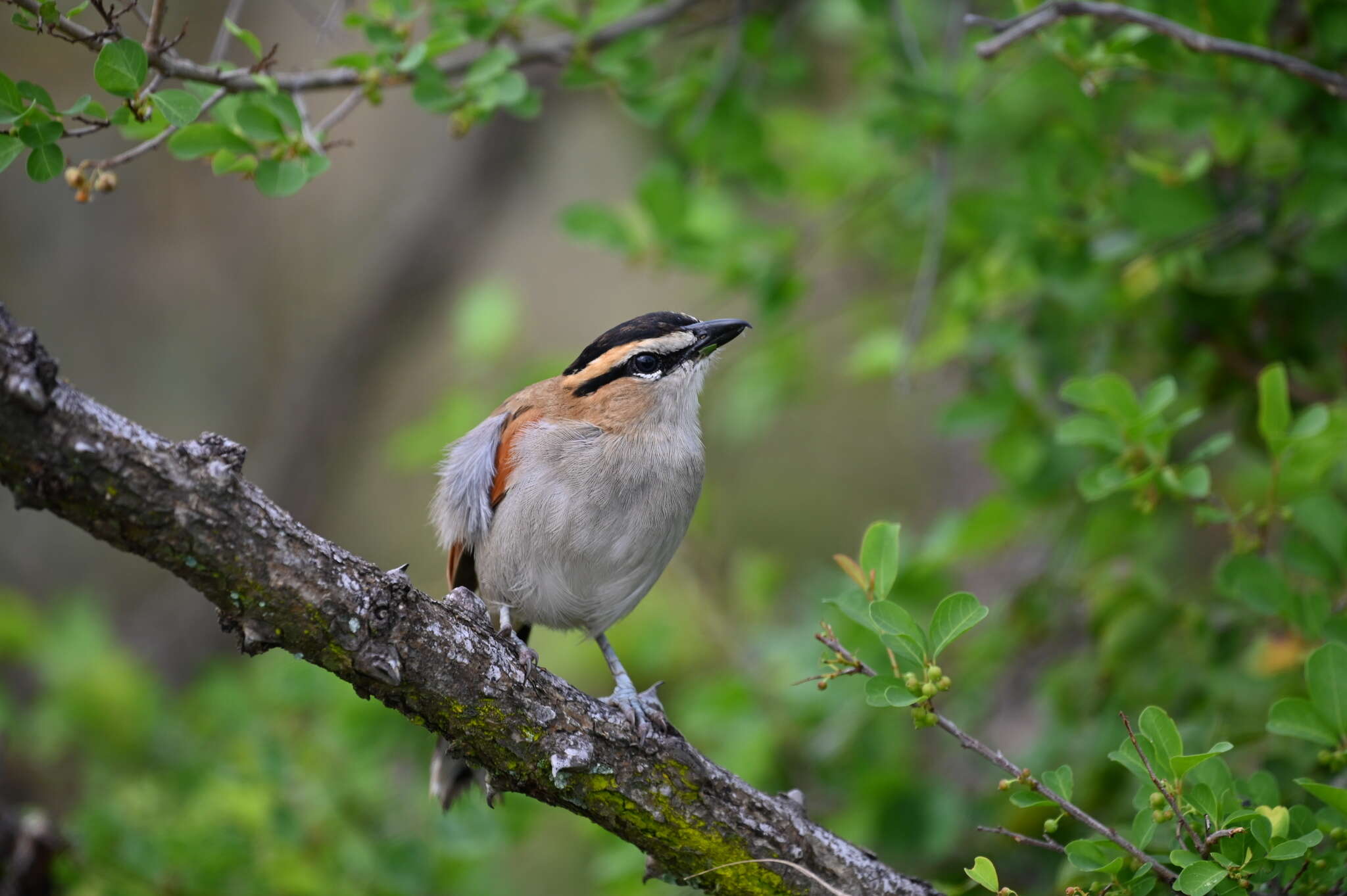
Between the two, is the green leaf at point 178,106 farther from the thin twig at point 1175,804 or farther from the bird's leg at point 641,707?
the thin twig at point 1175,804

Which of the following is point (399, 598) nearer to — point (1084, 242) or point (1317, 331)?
point (1084, 242)

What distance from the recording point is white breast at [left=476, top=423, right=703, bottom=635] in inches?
153

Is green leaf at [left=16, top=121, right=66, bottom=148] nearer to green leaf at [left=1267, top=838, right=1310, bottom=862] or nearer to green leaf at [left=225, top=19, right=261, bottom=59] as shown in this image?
green leaf at [left=225, top=19, right=261, bottom=59]

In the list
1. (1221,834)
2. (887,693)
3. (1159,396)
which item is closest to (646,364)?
(1159,396)

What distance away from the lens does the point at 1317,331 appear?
4.17 meters

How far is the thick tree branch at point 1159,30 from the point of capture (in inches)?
125

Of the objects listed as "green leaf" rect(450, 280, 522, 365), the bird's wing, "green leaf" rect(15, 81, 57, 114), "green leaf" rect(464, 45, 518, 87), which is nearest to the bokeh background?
"green leaf" rect(450, 280, 522, 365)

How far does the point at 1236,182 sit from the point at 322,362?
7567mm

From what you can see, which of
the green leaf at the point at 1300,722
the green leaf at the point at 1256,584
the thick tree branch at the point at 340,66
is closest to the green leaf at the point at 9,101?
the thick tree branch at the point at 340,66

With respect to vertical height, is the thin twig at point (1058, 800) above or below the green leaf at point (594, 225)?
below

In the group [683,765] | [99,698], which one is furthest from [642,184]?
[99,698]

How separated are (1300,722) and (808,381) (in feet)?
14.4

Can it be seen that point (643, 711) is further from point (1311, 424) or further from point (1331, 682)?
→ point (1311, 424)

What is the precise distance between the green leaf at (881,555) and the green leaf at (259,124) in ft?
6.83
